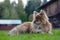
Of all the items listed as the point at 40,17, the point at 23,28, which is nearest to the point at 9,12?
the point at 23,28

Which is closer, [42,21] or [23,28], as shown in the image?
[42,21]

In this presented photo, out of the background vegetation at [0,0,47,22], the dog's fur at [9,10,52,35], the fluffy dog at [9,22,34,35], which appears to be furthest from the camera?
the background vegetation at [0,0,47,22]

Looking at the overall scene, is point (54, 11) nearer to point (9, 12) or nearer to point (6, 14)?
point (9, 12)

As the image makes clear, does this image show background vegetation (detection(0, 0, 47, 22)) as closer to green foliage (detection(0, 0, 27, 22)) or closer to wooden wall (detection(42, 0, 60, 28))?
green foliage (detection(0, 0, 27, 22))

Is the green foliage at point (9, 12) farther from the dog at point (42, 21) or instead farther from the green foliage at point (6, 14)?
the dog at point (42, 21)

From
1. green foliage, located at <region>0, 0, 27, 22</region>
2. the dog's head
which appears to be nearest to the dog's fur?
the dog's head

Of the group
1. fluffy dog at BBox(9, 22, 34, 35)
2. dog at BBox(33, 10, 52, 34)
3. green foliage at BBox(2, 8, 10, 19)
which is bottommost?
green foliage at BBox(2, 8, 10, 19)

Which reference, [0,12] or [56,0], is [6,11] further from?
[56,0]

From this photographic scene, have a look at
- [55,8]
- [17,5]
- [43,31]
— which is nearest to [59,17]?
[55,8]

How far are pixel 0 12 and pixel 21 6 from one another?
7.56 meters

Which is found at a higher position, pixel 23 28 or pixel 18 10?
pixel 23 28

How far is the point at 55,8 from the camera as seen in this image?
31.0m

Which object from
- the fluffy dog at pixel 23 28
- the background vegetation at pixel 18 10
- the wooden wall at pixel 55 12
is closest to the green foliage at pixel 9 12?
the background vegetation at pixel 18 10

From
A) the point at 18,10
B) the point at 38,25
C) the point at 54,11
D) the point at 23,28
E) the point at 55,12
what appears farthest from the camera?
the point at 18,10
